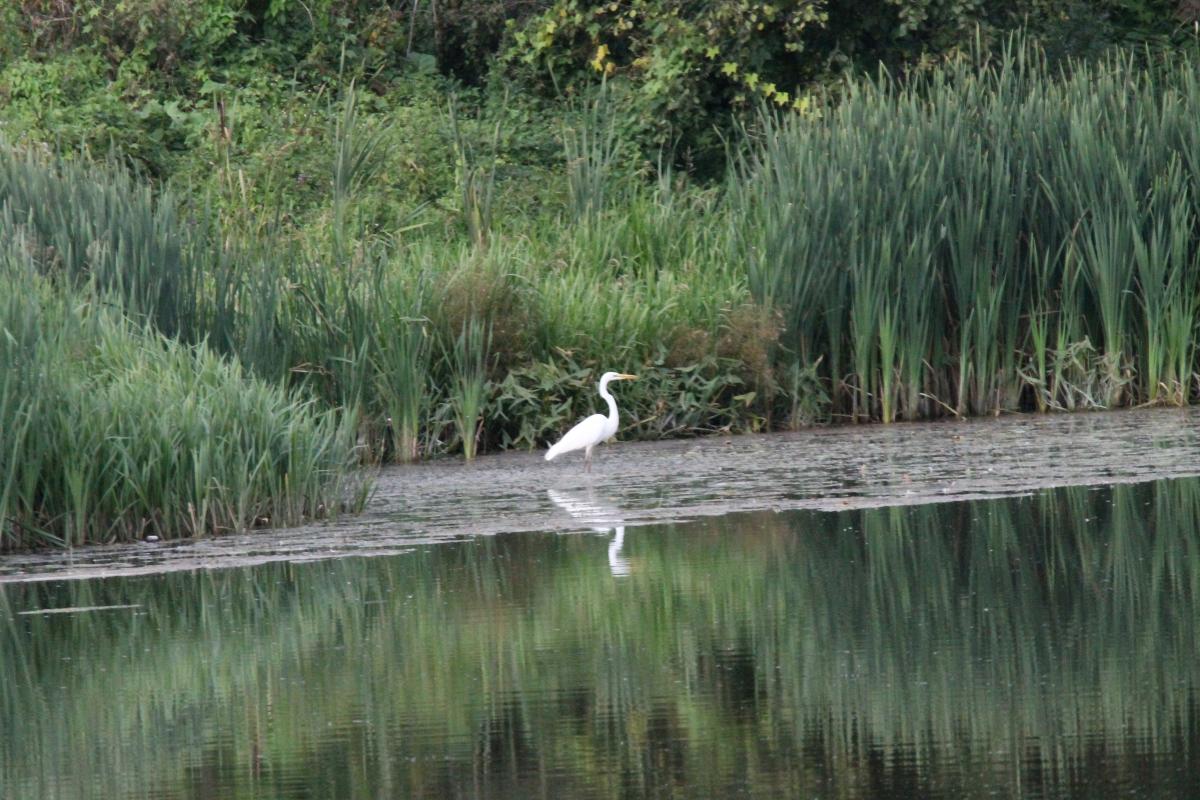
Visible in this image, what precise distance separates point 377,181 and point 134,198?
209 inches

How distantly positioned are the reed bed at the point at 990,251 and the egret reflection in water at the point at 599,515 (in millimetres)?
3359

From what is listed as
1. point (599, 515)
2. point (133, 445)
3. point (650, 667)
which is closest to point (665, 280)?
point (599, 515)

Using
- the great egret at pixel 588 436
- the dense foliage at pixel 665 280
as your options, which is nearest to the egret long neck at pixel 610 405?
the great egret at pixel 588 436

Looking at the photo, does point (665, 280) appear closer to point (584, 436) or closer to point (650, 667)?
point (584, 436)

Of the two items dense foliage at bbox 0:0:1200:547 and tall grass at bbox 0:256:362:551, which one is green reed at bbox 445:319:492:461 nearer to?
dense foliage at bbox 0:0:1200:547

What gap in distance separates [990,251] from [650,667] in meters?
7.84

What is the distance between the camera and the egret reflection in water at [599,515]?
8430mm

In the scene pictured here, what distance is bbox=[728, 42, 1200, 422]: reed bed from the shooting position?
13.4 meters

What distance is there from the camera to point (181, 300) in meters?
11.9

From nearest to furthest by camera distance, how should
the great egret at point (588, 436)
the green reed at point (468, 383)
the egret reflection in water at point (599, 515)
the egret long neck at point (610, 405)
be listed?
the egret reflection in water at point (599, 515)
the great egret at point (588, 436)
the egret long neck at point (610, 405)
the green reed at point (468, 383)

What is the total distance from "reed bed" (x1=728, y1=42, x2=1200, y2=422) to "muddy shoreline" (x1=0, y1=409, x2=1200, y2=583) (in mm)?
422

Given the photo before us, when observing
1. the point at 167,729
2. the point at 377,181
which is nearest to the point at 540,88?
the point at 377,181

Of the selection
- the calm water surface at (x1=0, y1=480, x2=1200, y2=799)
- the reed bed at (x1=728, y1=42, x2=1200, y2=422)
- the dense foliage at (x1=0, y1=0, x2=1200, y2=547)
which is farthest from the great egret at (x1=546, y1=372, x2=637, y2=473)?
the calm water surface at (x1=0, y1=480, x2=1200, y2=799)

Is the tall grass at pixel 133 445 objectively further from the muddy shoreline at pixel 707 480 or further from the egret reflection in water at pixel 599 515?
the egret reflection in water at pixel 599 515
